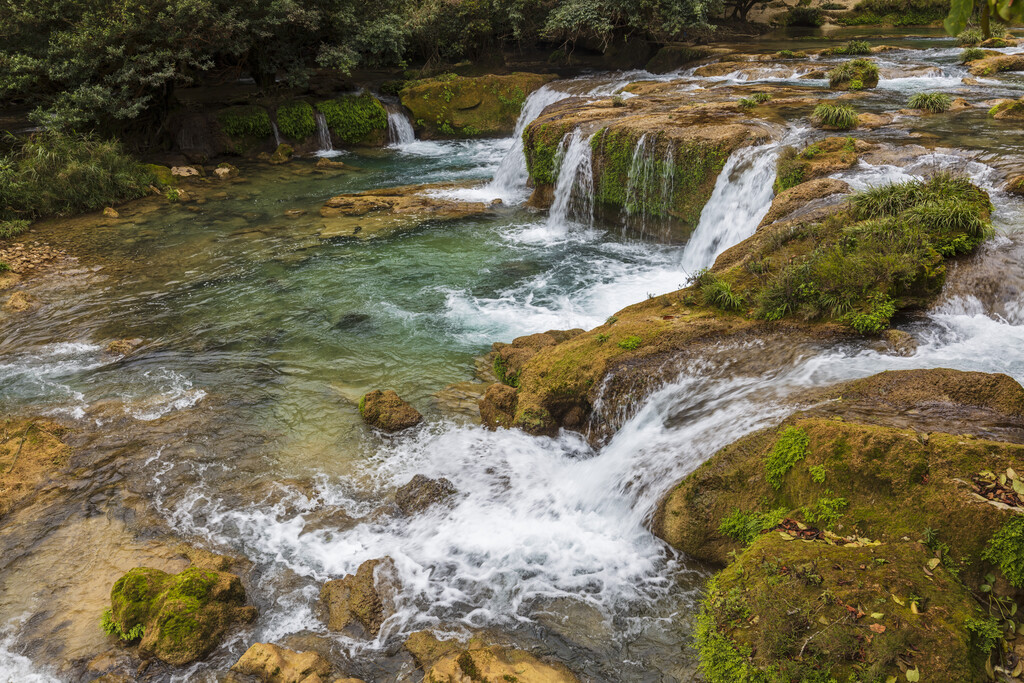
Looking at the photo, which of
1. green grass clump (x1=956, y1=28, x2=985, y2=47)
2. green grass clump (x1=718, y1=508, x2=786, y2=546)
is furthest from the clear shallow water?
green grass clump (x1=956, y1=28, x2=985, y2=47)

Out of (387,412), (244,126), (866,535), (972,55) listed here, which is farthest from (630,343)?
(244,126)

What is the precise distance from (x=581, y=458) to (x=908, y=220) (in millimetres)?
4984

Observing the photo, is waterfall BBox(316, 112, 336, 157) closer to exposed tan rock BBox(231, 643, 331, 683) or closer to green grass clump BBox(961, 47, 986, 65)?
green grass clump BBox(961, 47, 986, 65)

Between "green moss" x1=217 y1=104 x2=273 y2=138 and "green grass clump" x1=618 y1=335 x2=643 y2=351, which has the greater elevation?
"green moss" x1=217 y1=104 x2=273 y2=138

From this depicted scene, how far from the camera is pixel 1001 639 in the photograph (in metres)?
3.99

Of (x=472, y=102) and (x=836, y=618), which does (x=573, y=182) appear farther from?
(x=836, y=618)

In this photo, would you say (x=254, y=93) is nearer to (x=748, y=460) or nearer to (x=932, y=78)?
(x=932, y=78)

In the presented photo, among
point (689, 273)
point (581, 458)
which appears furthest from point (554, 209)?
point (581, 458)

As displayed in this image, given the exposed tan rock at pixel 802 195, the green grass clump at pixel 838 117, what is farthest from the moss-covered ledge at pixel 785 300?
the green grass clump at pixel 838 117

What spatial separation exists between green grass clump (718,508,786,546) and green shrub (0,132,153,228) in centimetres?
1640

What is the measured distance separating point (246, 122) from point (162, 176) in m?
4.12

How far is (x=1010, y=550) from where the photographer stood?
419 centimetres

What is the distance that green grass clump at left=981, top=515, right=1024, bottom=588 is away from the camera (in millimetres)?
4156

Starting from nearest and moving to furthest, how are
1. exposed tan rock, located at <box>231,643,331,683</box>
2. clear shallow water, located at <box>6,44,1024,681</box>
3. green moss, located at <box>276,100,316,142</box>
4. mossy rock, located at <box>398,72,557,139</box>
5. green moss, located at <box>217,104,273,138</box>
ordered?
exposed tan rock, located at <box>231,643,331,683</box> → clear shallow water, located at <box>6,44,1024,681</box> → green moss, located at <box>217,104,273,138</box> → green moss, located at <box>276,100,316,142</box> → mossy rock, located at <box>398,72,557,139</box>
